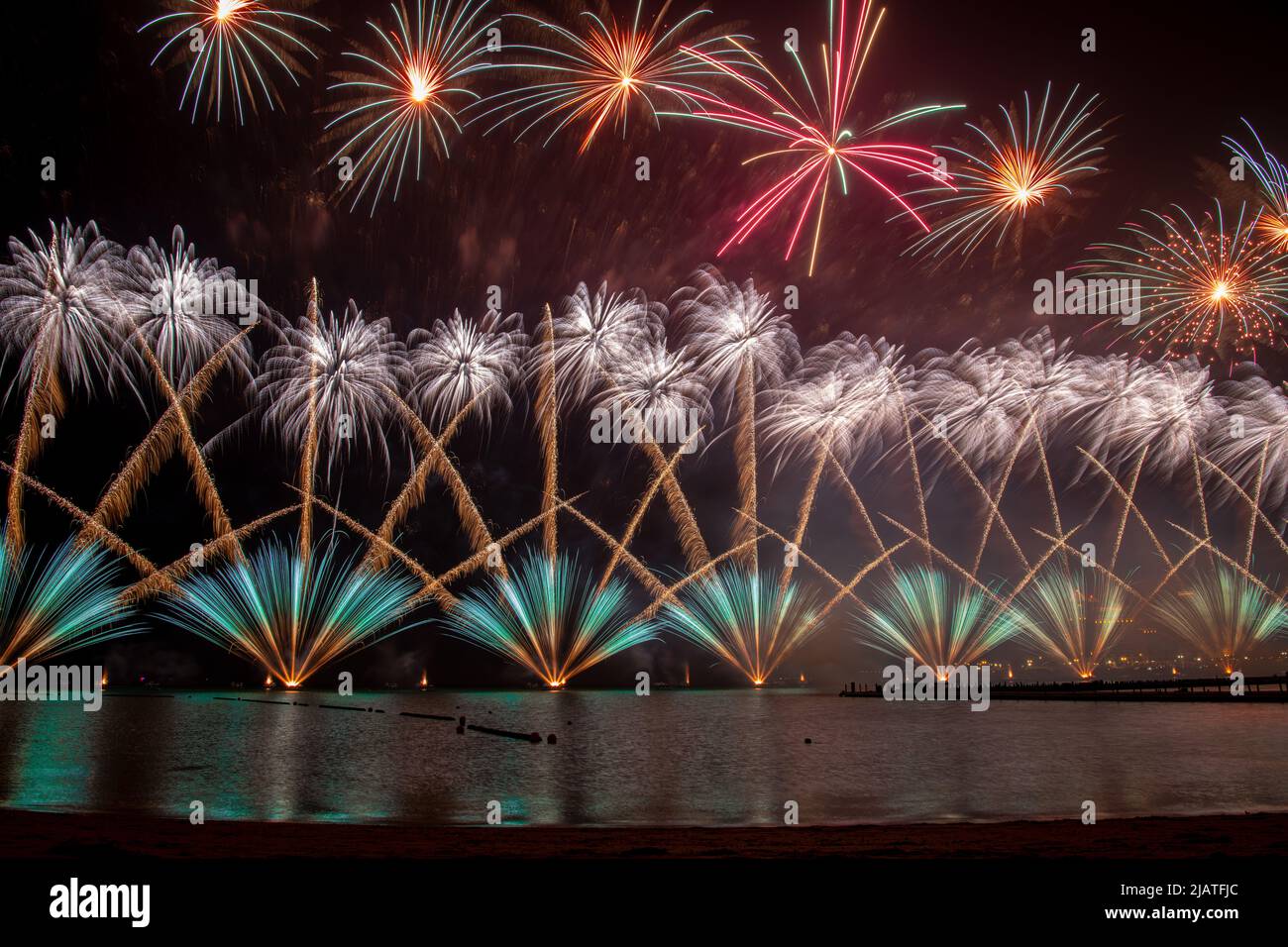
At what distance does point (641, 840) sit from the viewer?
16.9 meters

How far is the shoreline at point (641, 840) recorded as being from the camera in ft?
43.9

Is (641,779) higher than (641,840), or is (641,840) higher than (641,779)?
(641,840)

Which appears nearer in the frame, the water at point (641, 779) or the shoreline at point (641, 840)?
the shoreline at point (641, 840)

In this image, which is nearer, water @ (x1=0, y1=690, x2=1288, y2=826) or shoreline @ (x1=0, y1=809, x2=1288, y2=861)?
shoreline @ (x1=0, y1=809, x2=1288, y2=861)

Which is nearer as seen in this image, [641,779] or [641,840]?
[641,840]

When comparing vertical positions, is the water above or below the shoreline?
below

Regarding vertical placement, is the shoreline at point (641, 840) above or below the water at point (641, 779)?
above

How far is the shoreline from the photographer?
43.9 feet

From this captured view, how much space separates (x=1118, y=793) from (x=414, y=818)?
2259 cm
